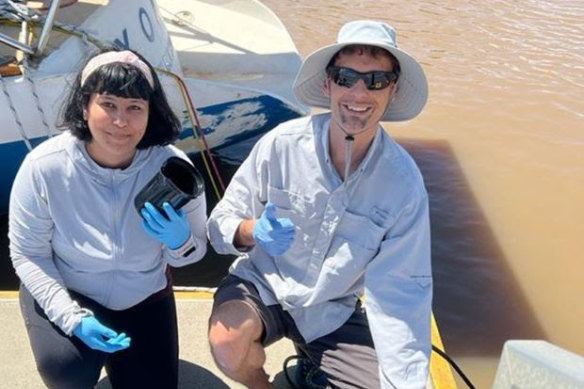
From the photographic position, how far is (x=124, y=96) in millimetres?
2201

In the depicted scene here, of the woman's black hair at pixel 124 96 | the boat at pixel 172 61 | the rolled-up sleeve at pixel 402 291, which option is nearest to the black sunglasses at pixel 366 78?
the rolled-up sleeve at pixel 402 291

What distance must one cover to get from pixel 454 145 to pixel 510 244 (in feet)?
5.88

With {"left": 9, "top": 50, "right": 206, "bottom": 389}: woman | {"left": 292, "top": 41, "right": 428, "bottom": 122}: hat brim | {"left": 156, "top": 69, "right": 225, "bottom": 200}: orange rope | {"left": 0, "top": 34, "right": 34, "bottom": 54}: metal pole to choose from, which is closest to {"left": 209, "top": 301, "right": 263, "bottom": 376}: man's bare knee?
{"left": 9, "top": 50, "right": 206, "bottom": 389}: woman

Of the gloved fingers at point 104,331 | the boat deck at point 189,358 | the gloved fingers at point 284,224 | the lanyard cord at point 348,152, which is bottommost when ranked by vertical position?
the boat deck at point 189,358

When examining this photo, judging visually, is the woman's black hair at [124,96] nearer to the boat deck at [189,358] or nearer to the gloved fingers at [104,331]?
the gloved fingers at [104,331]

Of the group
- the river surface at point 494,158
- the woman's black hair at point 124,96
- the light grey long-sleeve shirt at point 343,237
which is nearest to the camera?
the woman's black hair at point 124,96

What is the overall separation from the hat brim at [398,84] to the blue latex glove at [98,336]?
104 centimetres

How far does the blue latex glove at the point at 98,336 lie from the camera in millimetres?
2244

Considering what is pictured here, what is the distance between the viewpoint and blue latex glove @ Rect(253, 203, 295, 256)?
2289 millimetres

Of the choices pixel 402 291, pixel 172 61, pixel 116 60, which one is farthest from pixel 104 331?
pixel 172 61

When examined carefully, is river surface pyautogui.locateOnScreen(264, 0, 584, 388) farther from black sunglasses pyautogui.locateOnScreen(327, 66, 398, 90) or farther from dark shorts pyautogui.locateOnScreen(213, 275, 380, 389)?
black sunglasses pyautogui.locateOnScreen(327, 66, 398, 90)

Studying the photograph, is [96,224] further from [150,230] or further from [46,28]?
[46,28]

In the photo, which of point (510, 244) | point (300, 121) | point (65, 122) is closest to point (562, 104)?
point (510, 244)

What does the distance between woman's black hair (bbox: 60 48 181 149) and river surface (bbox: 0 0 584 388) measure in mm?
2407
